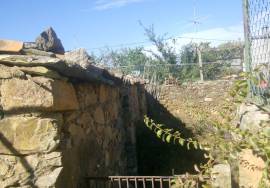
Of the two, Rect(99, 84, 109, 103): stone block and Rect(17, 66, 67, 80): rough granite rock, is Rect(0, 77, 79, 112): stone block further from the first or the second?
Rect(99, 84, 109, 103): stone block

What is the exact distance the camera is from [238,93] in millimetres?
1829

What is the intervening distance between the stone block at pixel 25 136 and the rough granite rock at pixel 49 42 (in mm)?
1026

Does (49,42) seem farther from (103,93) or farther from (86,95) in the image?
(103,93)

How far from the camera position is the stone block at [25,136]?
128 inches

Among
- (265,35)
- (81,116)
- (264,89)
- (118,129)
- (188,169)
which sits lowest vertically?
(188,169)

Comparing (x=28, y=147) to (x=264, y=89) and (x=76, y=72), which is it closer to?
(x=76, y=72)

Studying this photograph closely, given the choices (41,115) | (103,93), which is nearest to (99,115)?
(103,93)

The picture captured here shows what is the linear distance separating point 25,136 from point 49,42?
4.48 ft

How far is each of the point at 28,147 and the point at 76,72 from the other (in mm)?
881

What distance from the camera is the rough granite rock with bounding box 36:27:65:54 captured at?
4.09 m

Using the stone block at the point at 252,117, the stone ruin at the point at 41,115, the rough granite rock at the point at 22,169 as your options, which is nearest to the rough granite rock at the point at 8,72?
the stone ruin at the point at 41,115

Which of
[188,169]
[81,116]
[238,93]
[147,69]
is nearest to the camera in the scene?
[238,93]

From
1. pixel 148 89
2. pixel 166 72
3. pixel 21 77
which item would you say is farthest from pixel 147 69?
pixel 21 77

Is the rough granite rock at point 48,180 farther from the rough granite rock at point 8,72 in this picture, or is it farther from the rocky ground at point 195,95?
the rocky ground at point 195,95
